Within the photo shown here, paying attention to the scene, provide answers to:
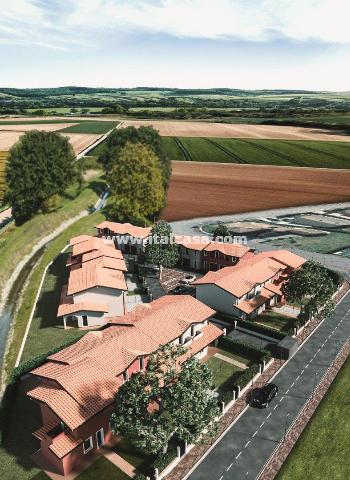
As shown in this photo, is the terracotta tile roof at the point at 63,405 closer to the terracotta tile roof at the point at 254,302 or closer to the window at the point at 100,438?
the window at the point at 100,438

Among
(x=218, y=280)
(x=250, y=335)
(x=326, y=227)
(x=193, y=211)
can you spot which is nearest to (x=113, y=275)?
(x=218, y=280)

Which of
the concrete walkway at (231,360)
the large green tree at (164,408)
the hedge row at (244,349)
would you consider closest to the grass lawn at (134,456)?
the large green tree at (164,408)

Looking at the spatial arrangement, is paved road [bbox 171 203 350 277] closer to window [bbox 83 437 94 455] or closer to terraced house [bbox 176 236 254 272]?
terraced house [bbox 176 236 254 272]

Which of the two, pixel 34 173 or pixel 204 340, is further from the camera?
pixel 34 173

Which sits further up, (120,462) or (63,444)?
(63,444)

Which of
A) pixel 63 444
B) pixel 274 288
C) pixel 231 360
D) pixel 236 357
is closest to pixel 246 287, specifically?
pixel 274 288

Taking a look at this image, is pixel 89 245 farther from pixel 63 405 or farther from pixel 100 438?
pixel 63 405

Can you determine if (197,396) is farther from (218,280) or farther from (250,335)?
(218,280)

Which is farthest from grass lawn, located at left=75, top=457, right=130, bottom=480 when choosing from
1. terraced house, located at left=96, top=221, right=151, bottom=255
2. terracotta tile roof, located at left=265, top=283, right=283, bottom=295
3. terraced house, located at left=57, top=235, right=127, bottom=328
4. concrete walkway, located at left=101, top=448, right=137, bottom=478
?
terraced house, located at left=96, top=221, right=151, bottom=255
